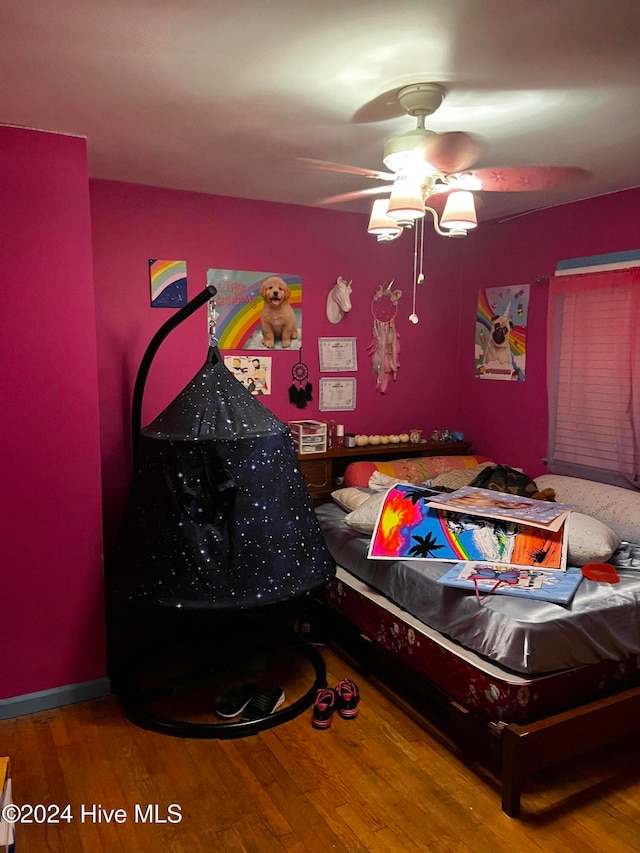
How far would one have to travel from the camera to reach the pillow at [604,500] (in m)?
3.02

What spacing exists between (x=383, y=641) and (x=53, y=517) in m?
1.46

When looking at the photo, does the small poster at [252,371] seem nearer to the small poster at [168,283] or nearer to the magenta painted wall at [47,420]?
the small poster at [168,283]

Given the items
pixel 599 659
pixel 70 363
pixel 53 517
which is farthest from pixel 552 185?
pixel 53 517

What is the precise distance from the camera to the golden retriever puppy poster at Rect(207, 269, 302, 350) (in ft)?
11.7

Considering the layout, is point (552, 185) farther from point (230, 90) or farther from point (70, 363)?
point (70, 363)

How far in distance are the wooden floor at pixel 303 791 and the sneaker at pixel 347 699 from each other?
0.04 metres

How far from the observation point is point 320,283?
12.7 ft

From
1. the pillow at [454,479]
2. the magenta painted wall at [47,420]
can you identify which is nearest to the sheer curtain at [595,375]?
the pillow at [454,479]

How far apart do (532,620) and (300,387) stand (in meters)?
2.08

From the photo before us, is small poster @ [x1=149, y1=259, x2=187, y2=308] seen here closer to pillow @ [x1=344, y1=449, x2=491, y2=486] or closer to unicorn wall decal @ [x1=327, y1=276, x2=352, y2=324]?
unicorn wall decal @ [x1=327, y1=276, x2=352, y2=324]

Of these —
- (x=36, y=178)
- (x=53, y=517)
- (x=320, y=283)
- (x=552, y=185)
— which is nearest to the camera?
(x=36, y=178)

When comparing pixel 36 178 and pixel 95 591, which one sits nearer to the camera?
pixel 36 178

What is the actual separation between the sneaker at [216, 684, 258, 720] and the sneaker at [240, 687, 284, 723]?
2 cm

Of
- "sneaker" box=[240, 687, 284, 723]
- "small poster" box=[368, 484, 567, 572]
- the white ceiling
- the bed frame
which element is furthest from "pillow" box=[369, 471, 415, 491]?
the white ceiling
